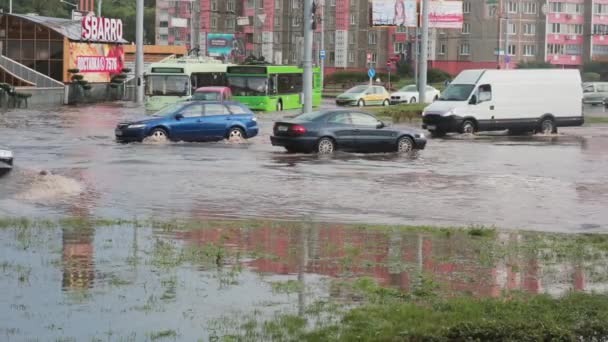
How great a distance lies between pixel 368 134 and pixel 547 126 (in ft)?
43.3

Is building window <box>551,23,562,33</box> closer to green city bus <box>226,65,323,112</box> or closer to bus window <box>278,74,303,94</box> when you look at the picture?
bus window <box>278,74,303,94</box>

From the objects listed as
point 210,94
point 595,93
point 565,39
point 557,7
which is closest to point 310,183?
point 210,94

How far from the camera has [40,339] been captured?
27.1ft

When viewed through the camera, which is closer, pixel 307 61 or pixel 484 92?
pixel 484 92

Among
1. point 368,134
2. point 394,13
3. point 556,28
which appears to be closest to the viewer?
point 368,134

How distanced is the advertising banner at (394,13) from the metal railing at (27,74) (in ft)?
99.4

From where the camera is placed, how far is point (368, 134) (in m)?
30.7

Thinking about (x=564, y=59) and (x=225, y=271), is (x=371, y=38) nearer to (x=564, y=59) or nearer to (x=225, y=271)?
(x=564, y=59)

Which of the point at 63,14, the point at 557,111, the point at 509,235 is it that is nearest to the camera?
the point at 509,235

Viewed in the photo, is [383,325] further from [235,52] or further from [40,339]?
[235,52]

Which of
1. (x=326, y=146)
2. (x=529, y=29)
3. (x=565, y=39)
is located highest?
(x=529, y=29)

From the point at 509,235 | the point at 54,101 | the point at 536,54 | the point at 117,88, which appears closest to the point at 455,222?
the point at 509,235

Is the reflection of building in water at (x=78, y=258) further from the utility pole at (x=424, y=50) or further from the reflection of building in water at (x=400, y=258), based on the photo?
the utility pole at (x=424, y=50)

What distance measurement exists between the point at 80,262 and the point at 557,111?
3226cm
